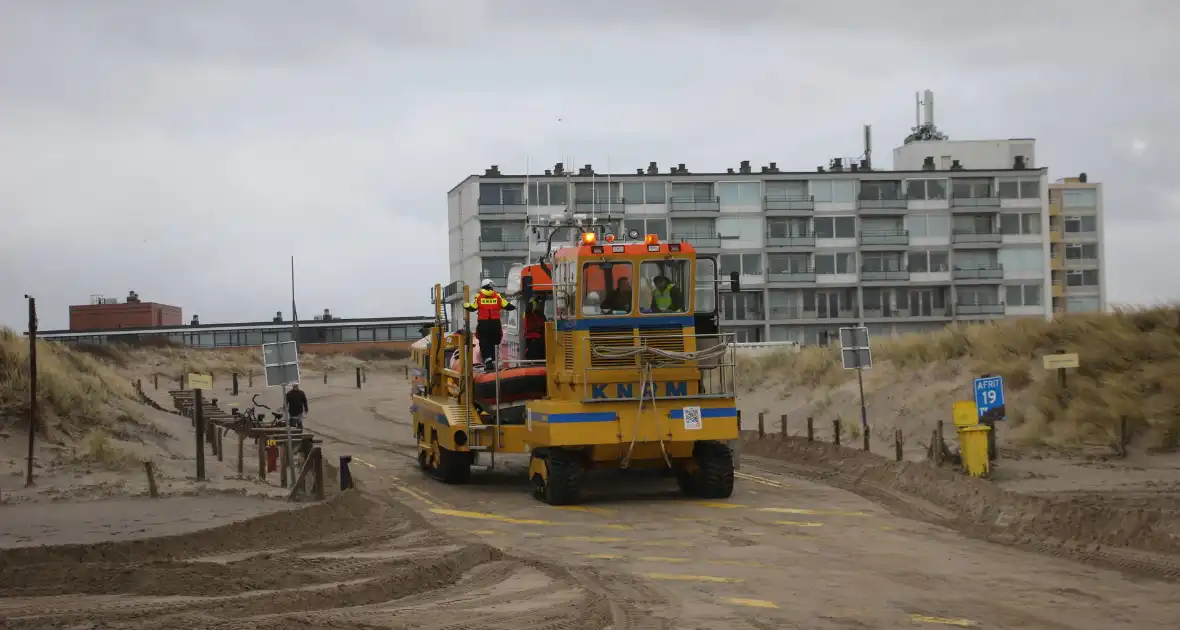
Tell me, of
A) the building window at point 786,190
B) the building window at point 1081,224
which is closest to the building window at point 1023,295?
the building window at point 786,190

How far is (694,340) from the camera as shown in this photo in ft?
66.8

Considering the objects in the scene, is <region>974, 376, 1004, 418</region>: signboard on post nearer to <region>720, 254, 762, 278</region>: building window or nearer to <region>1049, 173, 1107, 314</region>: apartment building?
<region>720, 254, 762, 278</region>: building window

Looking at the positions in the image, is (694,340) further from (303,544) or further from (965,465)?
(303,544)

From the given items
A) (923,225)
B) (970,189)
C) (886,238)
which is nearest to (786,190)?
(886,238)

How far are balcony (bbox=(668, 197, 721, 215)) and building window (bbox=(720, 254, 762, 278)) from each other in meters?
2.99

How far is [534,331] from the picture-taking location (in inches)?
875

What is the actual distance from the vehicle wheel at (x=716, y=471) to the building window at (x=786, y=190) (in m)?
58.1

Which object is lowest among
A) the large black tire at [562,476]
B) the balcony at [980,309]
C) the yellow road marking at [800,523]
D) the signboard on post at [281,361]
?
the yellow road marking at [800,523]

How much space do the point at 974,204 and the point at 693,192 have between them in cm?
1799

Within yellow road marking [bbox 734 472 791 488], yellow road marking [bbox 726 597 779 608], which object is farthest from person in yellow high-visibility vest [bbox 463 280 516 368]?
yellow road marking [bbox 726 597 779 608]

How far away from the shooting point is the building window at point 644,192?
243ft

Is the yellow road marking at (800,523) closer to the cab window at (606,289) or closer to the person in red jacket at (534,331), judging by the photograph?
the cab window at (606,289)

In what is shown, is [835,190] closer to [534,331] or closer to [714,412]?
[534,331]

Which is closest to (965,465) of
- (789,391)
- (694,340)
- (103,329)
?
(694,340)
